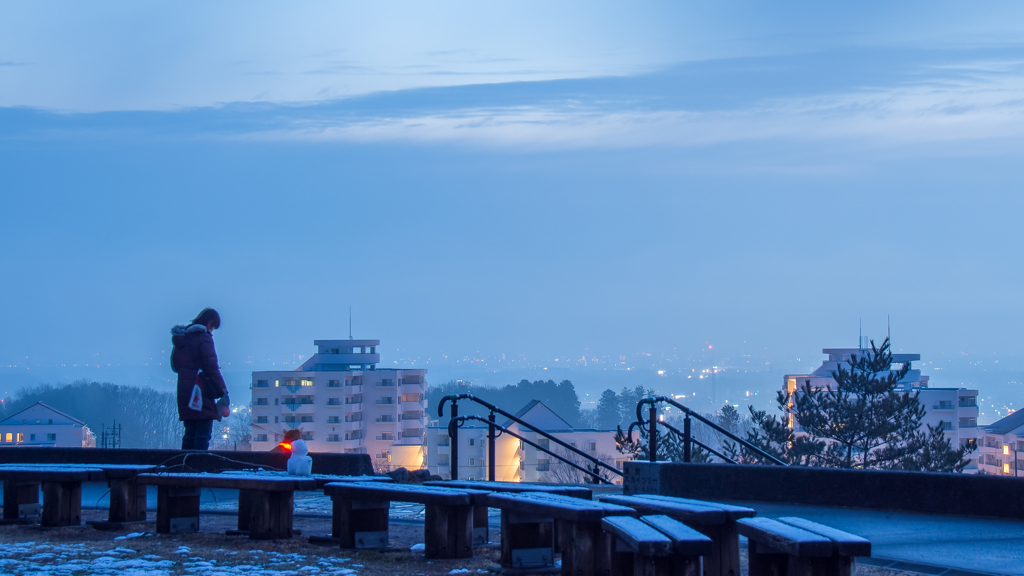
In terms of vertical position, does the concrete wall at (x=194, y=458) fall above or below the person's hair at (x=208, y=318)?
below

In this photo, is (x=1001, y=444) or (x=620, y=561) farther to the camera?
(x=1001, y=444)

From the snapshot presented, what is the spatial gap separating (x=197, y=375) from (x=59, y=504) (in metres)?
2.18

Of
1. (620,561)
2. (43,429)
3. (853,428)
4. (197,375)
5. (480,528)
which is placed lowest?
(43,429)

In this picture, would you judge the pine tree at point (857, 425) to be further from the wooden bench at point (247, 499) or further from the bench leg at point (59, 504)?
the bench leg at point (59, 504)

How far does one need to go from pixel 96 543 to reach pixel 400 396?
90.9 meters

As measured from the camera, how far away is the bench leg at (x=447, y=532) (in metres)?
6.66

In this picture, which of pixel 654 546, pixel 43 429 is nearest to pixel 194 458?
pixel 654 546

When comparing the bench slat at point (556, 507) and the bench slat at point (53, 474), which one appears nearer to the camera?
the bench slat at point (556, 507)

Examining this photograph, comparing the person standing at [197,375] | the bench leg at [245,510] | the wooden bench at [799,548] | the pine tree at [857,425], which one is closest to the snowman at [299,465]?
the bench leg at [245,510]

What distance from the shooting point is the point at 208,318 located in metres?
10.1

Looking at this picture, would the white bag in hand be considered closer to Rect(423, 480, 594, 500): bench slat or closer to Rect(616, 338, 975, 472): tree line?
Rect(423, 480, 594, 500): bench slat

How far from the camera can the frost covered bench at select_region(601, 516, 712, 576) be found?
4.78 metres

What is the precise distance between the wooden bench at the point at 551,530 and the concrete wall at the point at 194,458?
428 cm

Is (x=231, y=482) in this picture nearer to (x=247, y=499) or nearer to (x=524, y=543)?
(x=247, y=499)
